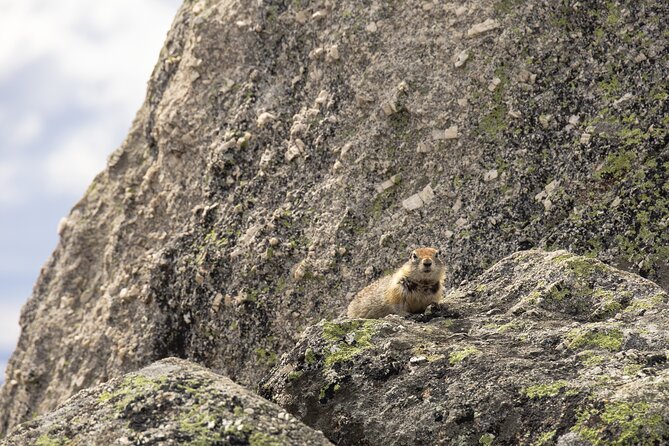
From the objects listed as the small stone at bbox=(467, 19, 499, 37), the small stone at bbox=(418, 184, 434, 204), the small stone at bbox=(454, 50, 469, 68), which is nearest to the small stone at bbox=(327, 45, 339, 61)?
the small stone at bbox=(454, 50, 469, 68)

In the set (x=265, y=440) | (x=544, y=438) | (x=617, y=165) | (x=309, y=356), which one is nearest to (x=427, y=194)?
(x=617, y=165)

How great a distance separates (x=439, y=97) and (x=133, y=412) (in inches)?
485

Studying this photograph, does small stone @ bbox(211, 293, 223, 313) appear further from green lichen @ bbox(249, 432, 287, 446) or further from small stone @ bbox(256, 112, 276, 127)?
green lichen @ bbox(249, 432, 287, 446)

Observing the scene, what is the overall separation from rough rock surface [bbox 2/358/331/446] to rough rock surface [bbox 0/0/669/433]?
9.27 m

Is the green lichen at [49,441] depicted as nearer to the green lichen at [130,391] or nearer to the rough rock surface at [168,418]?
the rough rock surface at [168,418]

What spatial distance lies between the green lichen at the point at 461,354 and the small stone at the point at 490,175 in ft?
28.9

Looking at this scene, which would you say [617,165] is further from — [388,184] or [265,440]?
[265,440]

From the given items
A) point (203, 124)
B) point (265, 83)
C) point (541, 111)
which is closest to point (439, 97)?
point (541, 111)

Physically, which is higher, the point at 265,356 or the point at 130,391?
the point at 130,391

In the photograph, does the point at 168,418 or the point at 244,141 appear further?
the point at 244,141

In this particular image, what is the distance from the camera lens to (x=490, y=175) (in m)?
17.3

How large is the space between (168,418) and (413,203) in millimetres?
10844

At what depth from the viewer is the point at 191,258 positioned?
64.8 feet

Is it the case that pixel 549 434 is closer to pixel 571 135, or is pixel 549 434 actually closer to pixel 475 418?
pixel 475 418
